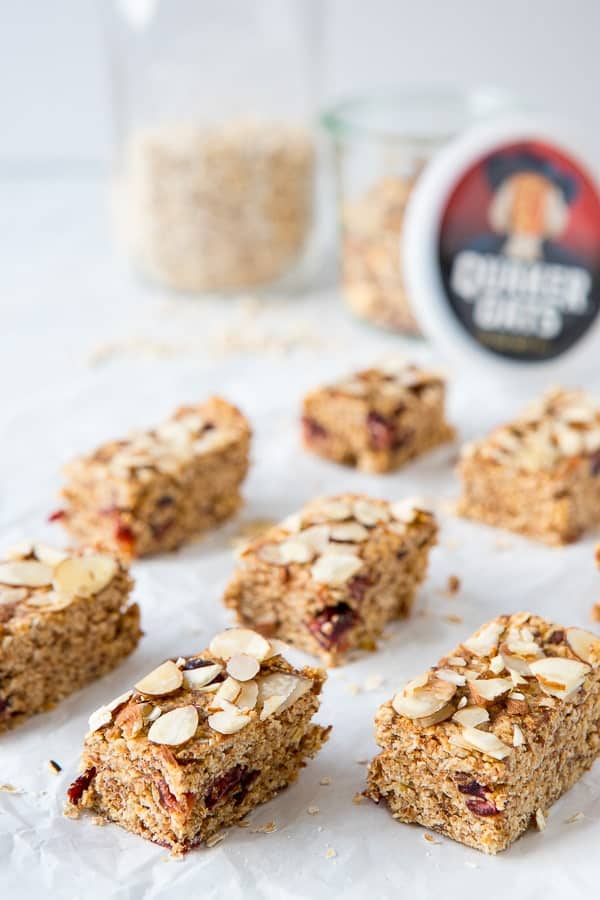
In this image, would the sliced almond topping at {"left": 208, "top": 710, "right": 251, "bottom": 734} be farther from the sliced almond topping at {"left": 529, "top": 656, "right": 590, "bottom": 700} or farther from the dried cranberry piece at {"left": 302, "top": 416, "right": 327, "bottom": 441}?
the dried cranberry piece at {"left": 302, "top": 416, "right": 327, "bottom": 441}

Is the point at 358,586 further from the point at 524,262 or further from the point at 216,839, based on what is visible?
the point at 524,262

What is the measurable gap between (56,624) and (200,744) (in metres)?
0.49

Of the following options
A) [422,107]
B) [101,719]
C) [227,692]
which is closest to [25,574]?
[101,719]

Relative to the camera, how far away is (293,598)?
249 cm

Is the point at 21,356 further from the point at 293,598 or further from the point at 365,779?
the point at 365,779

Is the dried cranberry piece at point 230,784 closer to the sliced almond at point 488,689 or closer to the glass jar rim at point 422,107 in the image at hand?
the sliced almond at point 488,689

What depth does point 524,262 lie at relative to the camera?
140 inches

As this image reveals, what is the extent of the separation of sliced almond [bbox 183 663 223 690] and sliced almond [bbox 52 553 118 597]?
1.17 feet

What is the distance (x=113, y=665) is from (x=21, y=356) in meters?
1.73

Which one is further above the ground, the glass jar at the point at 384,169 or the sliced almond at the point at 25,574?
the glass jar at the point at 384,169

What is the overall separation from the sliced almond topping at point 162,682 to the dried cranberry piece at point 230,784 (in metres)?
0.16

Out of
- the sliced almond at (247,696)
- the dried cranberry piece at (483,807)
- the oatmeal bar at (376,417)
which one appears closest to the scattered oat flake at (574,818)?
the dried cranberry piece at (483,807)

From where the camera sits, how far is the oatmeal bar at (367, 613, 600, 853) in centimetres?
194

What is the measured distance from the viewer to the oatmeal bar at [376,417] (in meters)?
3.16
